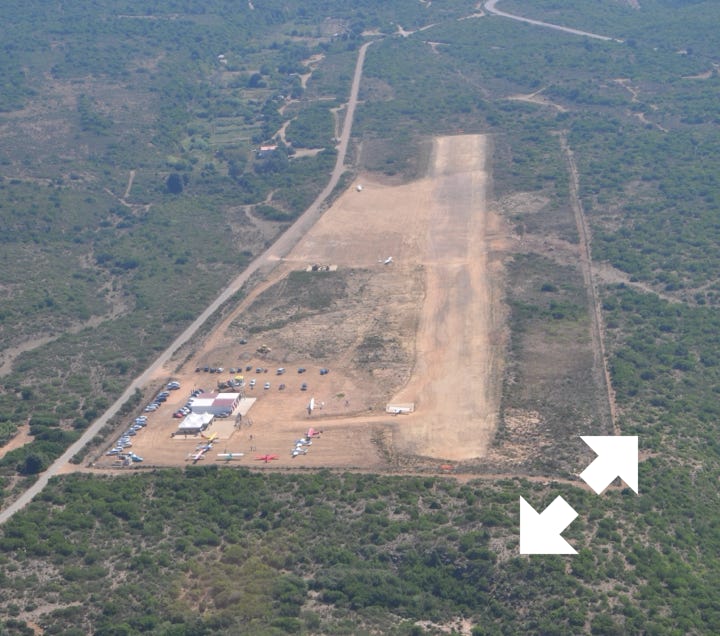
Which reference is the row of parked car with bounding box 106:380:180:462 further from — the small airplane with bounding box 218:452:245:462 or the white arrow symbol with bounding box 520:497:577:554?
the white arrow symbol with bounding box 520:497:577:554

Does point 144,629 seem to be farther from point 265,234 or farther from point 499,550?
point 265,234

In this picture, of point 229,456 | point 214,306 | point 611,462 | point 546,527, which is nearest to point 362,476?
point 229,456

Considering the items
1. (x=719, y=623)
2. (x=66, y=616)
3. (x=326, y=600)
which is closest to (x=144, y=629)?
(x=66, y=616)

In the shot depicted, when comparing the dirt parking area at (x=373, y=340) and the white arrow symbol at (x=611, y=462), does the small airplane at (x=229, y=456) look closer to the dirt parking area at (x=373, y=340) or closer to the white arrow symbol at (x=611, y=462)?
the dirt parking area at (x=373, y=340)

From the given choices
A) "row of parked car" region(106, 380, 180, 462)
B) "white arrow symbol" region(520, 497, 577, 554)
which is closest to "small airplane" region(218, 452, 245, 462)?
"row of parked car" region(106, 380, 180, 462)

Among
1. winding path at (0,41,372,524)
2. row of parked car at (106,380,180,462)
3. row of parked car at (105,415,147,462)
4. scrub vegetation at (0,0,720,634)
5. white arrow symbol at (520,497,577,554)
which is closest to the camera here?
scrub vegetation at (0,0,720,634)

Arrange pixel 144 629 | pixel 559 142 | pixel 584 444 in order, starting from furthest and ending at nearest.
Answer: pixel 559 142 → pixel 584 444 → pixel 144 629
